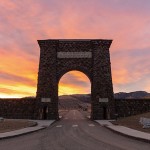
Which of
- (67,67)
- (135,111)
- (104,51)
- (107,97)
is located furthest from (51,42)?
(135,111)

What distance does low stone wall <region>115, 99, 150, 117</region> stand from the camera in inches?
1794

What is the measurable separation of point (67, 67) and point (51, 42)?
14.7ft

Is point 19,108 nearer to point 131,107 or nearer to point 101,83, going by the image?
point 101,83

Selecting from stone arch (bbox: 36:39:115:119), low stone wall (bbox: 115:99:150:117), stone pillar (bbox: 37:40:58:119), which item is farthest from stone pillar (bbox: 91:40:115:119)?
stone pillar (bbox: 37:40:58:119)

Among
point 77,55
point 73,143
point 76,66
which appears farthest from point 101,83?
point 73,143

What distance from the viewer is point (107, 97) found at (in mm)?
45406

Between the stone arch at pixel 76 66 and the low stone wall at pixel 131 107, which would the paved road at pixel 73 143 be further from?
the low stone wall at pixel 131 107

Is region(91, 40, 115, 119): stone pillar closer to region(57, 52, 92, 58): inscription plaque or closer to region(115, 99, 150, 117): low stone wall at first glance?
region(57, 52, 92, 58): inscription plaque

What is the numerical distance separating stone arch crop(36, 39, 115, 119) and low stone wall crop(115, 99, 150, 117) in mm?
1231

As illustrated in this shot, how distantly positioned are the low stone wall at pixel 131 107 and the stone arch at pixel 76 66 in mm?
1231

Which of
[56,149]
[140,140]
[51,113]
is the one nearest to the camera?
[56,149]

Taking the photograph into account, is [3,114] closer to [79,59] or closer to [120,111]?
[79,59]

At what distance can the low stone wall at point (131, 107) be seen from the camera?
149 ft

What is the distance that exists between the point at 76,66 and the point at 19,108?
10537mm
